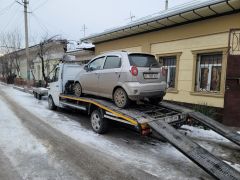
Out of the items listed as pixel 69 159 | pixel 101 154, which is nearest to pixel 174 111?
pixel 101 154

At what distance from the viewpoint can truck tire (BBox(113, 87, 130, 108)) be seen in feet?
21.0

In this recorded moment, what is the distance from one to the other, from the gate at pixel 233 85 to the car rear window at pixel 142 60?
3.04 meters

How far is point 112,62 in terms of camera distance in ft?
23.2

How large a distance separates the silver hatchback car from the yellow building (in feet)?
10.7

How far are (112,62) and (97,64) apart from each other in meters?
0.84

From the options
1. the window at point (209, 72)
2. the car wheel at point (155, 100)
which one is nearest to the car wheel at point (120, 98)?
the car wheel at point (155, 100)

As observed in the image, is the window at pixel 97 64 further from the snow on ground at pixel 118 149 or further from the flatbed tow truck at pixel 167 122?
the snow on ground at pixel 118 149

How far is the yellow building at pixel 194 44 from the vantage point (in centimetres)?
872

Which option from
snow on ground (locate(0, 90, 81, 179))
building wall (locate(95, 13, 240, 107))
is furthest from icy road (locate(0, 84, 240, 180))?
building wall (locate(95, 13, 240, 107))

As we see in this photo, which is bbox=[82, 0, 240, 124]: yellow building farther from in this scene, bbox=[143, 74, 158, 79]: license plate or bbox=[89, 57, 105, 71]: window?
bbox=[89, 57, 105, 71]: window

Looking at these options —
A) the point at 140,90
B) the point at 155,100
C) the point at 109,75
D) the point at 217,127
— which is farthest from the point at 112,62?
the point at 217,127

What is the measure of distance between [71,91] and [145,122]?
5052mm

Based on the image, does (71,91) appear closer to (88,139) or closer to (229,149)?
(88,139)

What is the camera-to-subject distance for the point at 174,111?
6.62 meters
